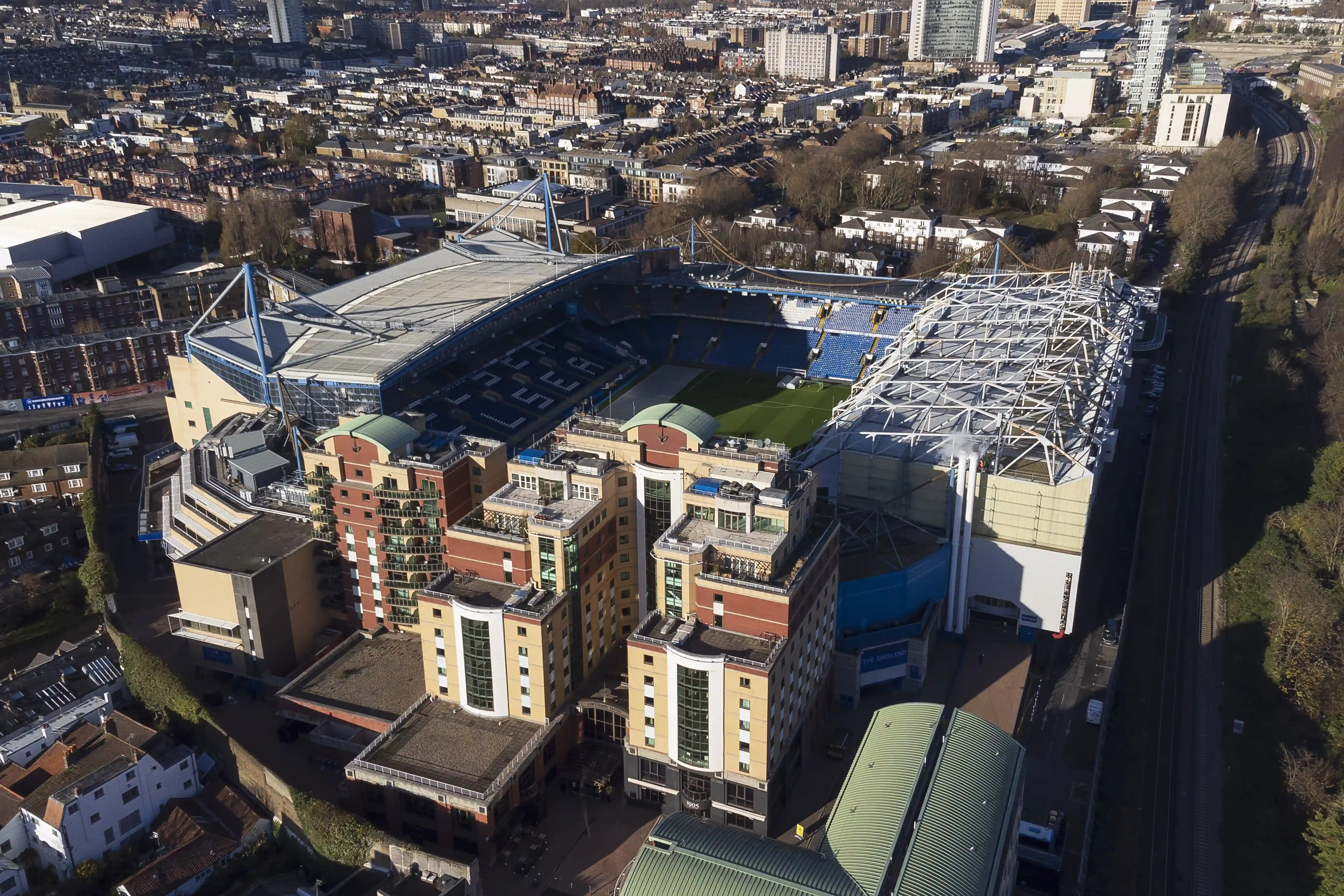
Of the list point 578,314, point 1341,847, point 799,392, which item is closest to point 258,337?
point 578,314

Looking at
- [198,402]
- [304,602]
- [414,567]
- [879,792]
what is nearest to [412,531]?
[414,567]

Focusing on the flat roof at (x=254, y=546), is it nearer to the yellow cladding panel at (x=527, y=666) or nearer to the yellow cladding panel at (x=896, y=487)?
the yellow cladding panel at (x=527, y=666)

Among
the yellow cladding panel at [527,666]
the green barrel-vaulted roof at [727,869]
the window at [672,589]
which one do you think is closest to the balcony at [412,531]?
the yellow cladding panel at [527,666]

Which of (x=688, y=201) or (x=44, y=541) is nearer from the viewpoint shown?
(x=44, y=541)

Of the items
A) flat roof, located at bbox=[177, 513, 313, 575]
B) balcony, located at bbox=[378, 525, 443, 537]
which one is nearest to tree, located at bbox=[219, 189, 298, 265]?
flat roof, located at bbox=[177, 513, 313, 575]

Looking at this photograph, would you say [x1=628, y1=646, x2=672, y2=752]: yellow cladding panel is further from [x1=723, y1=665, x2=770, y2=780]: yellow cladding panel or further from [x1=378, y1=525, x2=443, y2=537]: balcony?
[x1=378, y1=525, x2=443, y2=537]: balcony

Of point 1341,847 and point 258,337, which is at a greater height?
point 258,337

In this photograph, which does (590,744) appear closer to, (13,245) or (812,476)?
(812,476)

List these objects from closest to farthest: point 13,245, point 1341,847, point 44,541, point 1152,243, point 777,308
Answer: point 1341,847 → point 44,541 → point 777,308 → point 13,245 → point 1152,243
